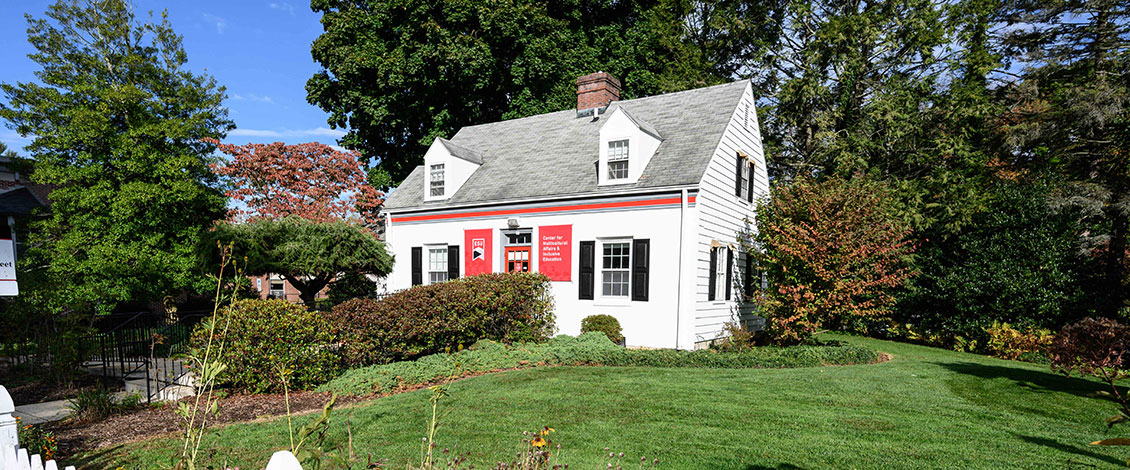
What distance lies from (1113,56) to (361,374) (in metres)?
20.2

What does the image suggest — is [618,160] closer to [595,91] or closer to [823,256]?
[595,91]

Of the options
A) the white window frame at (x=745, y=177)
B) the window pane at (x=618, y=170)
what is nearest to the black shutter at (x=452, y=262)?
the window pane at (x=618, y=170)

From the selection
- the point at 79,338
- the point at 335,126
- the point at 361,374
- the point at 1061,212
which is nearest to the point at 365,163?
the point at 335,126

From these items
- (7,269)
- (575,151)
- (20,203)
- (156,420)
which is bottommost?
(156,420)

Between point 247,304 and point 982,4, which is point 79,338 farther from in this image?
point 982,4

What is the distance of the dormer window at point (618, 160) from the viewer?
41.8 ft

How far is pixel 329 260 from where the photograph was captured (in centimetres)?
1148

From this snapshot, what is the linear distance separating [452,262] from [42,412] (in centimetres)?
909

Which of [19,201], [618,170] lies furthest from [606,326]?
[19,201]

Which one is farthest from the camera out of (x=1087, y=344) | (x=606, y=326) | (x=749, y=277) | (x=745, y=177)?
(x=749, y=277)

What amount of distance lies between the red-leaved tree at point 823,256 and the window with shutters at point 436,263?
8806 millimetres

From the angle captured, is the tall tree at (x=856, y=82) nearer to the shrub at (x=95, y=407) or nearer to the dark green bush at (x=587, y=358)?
the dark green bush at (x=587, y=358)

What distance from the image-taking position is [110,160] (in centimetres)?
1516

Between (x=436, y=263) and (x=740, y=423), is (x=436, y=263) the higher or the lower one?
the higher one
